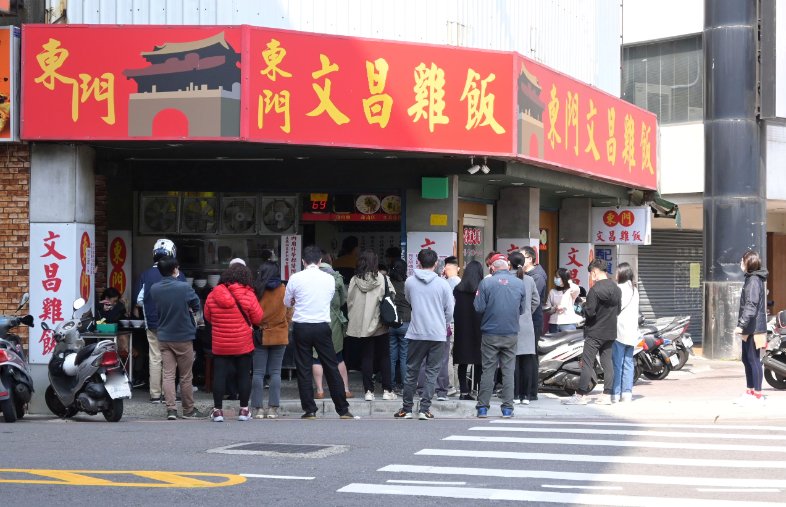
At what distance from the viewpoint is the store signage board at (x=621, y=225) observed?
2419 centimetres

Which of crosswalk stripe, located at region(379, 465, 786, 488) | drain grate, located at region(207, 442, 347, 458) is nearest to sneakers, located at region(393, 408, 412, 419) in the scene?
drain grate, located at region(207, 442, 347, 458)

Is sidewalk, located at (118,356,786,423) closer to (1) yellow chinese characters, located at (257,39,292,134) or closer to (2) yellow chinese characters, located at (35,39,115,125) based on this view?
(1) yellow chinese characters, located at (257,39,292,134)

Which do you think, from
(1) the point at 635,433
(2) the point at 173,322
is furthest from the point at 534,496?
(2) the point at 173,322

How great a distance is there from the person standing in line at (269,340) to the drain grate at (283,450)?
286 centimetres

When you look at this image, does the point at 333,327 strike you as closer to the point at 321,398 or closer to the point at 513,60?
the point at 321,398

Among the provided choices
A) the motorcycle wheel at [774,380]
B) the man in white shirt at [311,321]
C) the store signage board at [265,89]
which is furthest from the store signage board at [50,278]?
the motorcycle wheel at [774,380]

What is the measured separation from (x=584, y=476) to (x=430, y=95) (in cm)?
783

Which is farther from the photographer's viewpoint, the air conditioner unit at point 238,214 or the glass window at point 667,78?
the glass window at point 667,78

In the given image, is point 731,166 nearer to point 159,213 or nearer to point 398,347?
point 398,347

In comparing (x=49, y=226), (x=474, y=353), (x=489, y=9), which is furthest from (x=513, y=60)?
(x=49, y=226)

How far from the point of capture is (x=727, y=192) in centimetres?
2517

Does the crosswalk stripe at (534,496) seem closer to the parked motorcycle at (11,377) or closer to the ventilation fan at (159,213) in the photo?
the parked motorcycle at (11,377)

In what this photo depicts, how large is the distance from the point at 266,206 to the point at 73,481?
1005 cm

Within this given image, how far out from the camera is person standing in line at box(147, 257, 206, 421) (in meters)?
13.8
